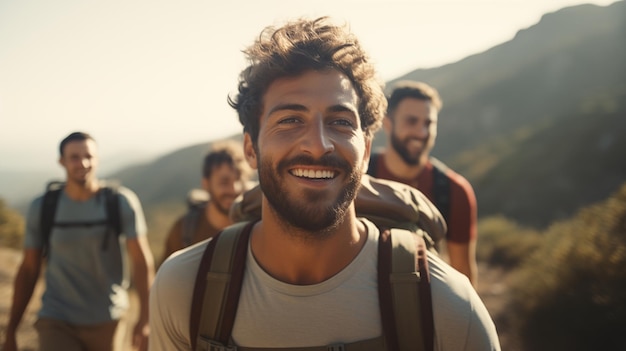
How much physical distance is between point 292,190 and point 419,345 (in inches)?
31.0

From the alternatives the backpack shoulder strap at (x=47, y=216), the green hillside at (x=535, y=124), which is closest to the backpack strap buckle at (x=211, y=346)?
the backpack shoulder strap at (x=47, y=216)

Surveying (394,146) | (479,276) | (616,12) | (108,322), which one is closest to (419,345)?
(394,146)

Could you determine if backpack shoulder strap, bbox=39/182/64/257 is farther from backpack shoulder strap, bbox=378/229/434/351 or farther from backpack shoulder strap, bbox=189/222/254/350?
backpack shoulder strap, bbox=378/229/434/351

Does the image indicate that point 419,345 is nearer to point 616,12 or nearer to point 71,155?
point 71,155

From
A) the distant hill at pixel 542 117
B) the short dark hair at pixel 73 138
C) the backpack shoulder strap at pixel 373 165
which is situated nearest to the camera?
the backpack shoulder strap at pixel 373 165

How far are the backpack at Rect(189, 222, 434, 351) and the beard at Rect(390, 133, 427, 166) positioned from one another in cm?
231

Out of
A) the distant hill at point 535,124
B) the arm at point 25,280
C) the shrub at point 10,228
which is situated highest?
the arm at point 25,280

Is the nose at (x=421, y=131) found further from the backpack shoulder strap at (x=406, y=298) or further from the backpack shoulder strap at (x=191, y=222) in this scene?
the backpack shoulder strap at (x=406, y=298)

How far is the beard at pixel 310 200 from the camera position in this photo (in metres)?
1.89

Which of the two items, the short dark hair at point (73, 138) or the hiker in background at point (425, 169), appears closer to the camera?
the hiker in background at point (425, 169)

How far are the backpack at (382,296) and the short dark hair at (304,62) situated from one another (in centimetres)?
65

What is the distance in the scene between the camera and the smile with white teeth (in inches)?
75.1

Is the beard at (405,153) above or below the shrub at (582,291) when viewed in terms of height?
above

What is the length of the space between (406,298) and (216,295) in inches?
30.0
